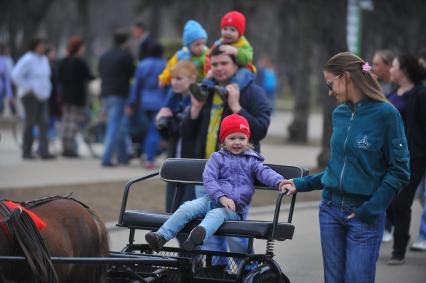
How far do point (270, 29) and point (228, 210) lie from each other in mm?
53261

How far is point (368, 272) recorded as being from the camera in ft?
17.8

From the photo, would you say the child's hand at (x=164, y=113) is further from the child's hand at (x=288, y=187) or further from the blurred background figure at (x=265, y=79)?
the blurred background figure at (x=265, y=79)

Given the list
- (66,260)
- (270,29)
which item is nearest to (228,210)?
(66,260)

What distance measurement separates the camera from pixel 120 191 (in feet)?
40.4

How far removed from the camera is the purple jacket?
6.09 m

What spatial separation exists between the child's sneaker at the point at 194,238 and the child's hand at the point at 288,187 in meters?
0.56

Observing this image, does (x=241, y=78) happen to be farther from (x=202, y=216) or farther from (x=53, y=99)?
(x=53, y=99)

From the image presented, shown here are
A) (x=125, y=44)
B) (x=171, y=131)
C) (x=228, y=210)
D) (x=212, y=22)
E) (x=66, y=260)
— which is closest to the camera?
(x=66, y=260)

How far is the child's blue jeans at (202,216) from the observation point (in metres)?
5.74

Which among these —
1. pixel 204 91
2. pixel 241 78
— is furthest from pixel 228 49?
pixel 204 91

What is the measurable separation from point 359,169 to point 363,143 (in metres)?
0.15

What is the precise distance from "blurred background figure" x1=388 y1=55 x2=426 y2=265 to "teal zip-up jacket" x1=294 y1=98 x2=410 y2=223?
3.06 metres

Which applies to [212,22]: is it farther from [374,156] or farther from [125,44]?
[374,156]

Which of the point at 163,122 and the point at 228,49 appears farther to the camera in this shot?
the point at 163,122
